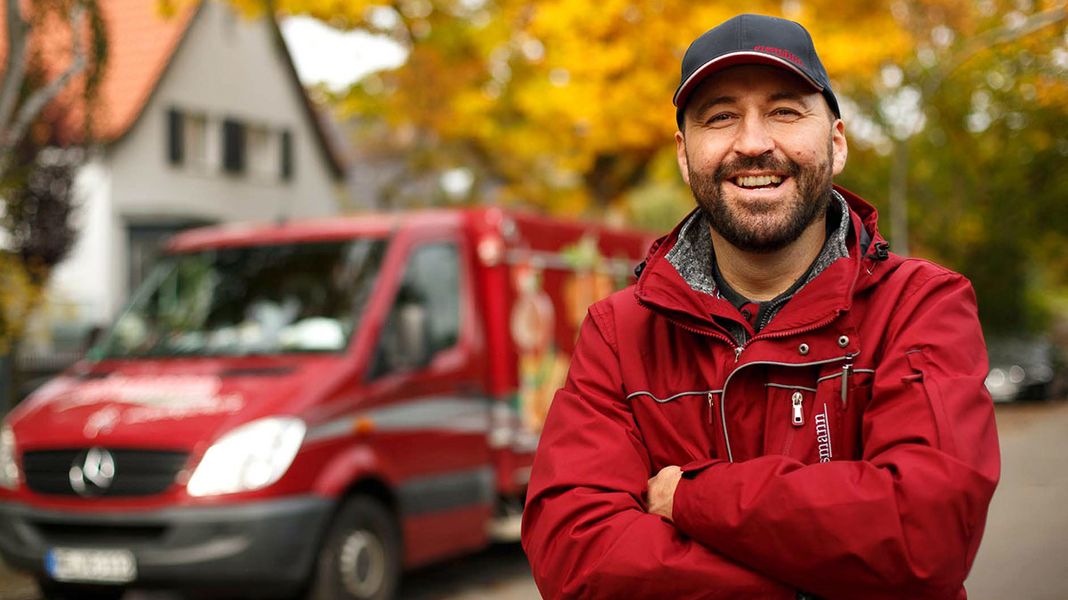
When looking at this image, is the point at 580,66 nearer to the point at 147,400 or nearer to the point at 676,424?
the point at 147,400

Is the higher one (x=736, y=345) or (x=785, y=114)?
(x=785, y=114)

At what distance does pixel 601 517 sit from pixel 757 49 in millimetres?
885

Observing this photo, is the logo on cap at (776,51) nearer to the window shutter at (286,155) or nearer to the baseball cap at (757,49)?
the baseball cap at (757,49)

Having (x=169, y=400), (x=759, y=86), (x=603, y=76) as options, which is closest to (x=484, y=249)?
(x=169, y=400)

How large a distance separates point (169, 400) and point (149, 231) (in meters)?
20.5

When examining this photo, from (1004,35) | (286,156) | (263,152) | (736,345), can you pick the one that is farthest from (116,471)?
(286,156)

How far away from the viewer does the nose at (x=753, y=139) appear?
2.33m

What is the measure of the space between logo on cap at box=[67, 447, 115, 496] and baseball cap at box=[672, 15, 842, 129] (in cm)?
466

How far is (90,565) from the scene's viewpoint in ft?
20.2

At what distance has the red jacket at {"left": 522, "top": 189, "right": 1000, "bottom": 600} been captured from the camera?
2076 millimetres

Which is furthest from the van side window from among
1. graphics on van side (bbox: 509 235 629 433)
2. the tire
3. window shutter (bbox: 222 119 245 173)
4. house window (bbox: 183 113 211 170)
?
window shutter (bbox: 222 119 245 173)

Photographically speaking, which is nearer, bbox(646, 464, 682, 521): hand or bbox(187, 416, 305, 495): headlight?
bbox(646, 464, 682, 521): hand

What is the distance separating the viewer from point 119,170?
25391mm

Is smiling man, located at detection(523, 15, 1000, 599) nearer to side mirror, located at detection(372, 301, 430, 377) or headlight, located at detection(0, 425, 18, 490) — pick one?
side mirror, located at detection(372, 301, 430, 377)
